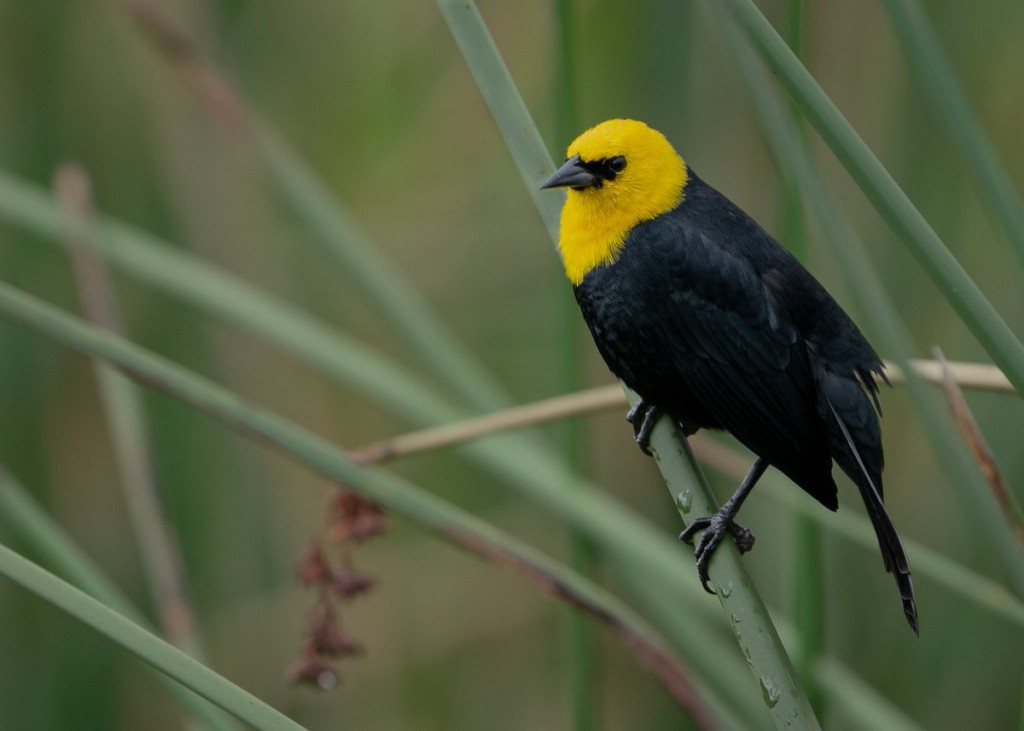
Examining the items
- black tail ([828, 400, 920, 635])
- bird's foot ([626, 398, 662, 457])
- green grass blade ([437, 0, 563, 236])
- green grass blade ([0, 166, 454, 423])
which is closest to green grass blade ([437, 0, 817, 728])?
green grass blade ([437, 0, 563, 236])

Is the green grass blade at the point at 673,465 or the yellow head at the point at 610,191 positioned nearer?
the green grass blade at the point at 673,465

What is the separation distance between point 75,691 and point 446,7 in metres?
1.80

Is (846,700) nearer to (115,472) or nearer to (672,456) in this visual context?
(672,456)

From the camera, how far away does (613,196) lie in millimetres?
1957

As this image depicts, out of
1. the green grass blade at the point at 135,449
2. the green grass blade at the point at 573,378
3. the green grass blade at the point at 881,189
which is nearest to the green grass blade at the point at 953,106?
the green grass blade at the point at 881,189

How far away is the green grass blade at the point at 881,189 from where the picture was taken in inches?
46.3

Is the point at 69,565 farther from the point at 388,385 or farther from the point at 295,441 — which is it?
the point at 388,385

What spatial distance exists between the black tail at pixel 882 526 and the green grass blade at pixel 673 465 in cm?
23

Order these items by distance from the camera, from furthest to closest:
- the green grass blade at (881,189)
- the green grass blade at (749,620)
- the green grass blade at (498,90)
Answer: the green grass blade at (498,90) → the green grass blade at (749,620) → the green grass blade at (881,189)

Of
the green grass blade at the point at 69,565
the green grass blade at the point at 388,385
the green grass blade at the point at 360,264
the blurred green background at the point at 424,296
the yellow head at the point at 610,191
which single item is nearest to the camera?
the green grass blade at the point at 69,565

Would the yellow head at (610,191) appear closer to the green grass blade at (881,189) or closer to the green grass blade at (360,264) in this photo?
the green grass blade at (360,264)

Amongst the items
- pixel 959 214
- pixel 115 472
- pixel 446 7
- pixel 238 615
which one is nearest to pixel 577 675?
pixel 446 7

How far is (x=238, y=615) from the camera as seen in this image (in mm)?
2885

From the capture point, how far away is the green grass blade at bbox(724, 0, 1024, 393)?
118 cm
